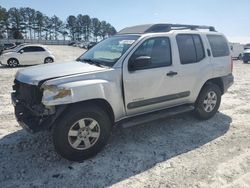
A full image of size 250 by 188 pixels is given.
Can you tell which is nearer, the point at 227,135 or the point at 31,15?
the point at 227,135

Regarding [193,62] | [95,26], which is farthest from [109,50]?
[95,26]

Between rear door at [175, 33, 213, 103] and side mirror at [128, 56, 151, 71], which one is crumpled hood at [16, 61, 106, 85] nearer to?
side mirror at [128, 56, 151, 71]

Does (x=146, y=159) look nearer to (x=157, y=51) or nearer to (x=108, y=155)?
(x=108, y=155)

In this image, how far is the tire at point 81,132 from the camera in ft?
12.7

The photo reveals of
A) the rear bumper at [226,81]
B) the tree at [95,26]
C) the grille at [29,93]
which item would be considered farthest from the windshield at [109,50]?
the tree at [95,26]

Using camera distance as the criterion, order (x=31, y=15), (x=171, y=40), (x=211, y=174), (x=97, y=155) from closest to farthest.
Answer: (x=211, y=174), (x=97, y=155), (x=171, y=40), (x=31, y=15)

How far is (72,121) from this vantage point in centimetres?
389

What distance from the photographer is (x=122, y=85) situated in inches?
173

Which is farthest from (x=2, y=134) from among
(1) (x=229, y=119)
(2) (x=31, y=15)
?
(2) (x=31, y=15)

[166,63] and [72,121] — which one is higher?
[166,63]

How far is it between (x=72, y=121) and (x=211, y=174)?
2101 mm

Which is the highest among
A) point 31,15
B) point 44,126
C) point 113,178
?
point 31,15

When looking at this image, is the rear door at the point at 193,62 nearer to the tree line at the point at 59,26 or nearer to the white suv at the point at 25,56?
the white suv at the point at 25,56

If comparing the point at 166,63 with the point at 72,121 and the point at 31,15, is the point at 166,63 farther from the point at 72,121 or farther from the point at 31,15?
the point at 31,15
